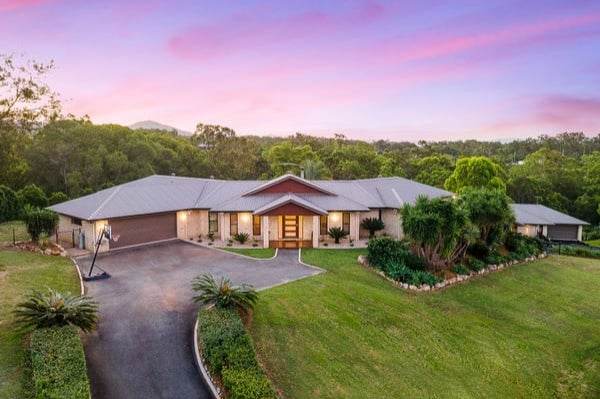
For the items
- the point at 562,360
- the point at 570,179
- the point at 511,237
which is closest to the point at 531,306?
the point at 562,360

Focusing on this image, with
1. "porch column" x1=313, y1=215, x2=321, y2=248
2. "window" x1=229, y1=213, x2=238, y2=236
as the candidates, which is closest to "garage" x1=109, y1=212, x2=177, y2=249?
"window" x1=229, y1=213, x2=238, y2=236

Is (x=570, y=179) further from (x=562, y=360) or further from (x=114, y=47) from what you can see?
(x=114, y=47)

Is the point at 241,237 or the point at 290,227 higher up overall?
the point at 290,227

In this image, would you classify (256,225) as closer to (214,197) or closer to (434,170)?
(214,197)

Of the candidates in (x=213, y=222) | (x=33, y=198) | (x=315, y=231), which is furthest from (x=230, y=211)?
(x=33, y=198)

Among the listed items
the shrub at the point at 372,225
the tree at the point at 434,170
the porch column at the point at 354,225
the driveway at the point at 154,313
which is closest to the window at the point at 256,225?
the driveway at the point at 154,313

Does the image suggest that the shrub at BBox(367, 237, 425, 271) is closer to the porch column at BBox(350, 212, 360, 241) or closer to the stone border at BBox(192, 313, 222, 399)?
the porch column at BBox(350, 212, 360, 241)
